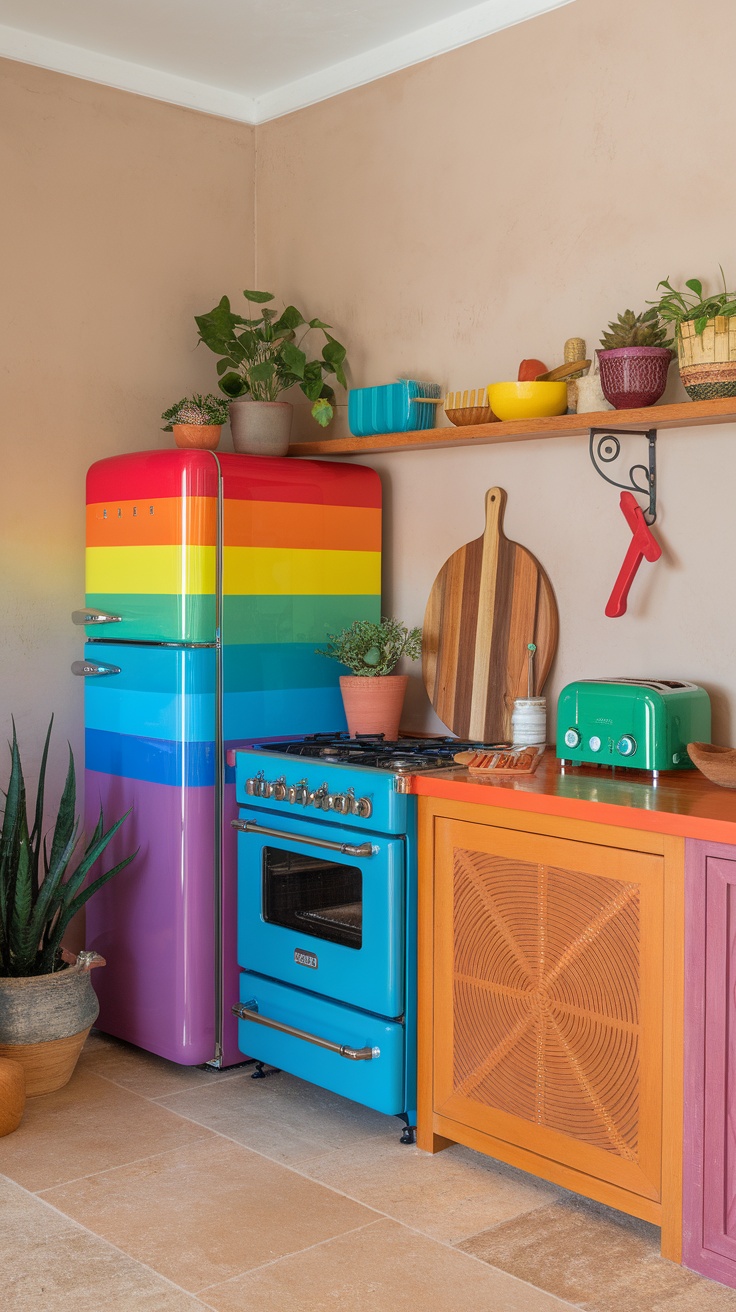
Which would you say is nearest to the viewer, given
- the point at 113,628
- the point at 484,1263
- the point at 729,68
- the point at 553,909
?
the point at 484,1263

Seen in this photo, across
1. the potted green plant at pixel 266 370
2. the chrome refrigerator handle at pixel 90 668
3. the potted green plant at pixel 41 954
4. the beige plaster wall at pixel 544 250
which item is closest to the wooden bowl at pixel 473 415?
the beige plaster wall at pixel 544 250

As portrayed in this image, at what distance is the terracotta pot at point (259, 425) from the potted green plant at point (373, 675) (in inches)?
23.9

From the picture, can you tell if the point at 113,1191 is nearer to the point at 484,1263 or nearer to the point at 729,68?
the point at 484,1263

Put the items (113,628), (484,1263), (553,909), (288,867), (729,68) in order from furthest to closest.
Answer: (113,628) → (288,867) → (729,68) → (553,909) → (484,1263)

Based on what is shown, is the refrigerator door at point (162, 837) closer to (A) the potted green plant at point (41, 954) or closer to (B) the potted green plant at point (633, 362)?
(A) the potted green plant at point (41, 954)

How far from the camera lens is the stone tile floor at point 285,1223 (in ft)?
7.57

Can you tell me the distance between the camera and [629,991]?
2.45 meters

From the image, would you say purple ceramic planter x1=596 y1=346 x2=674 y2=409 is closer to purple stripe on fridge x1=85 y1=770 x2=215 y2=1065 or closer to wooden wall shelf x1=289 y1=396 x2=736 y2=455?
wooden wall shelf x1=289 y1=396 x2=736 y2=455

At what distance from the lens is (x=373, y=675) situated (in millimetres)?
3469

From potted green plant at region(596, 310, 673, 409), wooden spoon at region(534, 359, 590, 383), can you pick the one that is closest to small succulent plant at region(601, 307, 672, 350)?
potted green plant at region(596, 310, 673, 409)

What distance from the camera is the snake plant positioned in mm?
3264

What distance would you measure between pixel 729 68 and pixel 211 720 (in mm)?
1967

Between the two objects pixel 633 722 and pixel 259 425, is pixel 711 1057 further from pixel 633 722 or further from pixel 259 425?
pixel 259 425

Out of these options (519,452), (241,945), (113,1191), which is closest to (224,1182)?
(113,1191)
